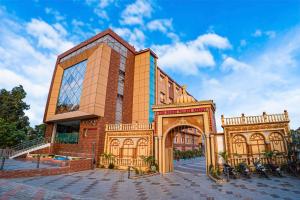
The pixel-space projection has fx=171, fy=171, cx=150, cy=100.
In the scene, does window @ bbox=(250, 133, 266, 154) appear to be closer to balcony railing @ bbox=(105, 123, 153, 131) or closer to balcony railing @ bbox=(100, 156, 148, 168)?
balcony railing @ bbox=(105, 123, 153, 131)

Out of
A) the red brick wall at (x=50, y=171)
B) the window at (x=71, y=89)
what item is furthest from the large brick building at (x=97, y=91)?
the red brick wall at (x=50, y=171)

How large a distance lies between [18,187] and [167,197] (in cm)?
693

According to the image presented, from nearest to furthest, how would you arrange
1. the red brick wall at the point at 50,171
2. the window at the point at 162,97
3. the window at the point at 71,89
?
the red brick wall at the point at 50,171 → the window at the point at 71,89 → the window at the point at 162,97

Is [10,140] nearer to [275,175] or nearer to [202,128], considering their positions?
[202,128]

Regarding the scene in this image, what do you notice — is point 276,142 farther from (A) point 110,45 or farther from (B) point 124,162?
(A) point 110,45

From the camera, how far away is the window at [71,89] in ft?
71.7

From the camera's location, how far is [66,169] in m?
13.4

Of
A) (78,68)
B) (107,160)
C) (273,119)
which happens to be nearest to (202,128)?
(273,119)

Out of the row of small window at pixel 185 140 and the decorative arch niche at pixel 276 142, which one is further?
the row of small window at pixel 185 140

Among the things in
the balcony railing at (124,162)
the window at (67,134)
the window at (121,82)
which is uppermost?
the window at (121,82)

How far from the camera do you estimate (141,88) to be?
2573 centimetres

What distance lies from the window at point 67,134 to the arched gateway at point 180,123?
38.7 ft

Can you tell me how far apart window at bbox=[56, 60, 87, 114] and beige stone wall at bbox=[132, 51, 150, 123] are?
307 inches

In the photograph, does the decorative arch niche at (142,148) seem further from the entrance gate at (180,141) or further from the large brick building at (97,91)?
the large brick building at (97,91)
